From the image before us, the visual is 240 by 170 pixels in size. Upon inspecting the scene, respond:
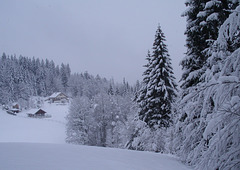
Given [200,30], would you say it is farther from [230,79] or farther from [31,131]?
[31,131]

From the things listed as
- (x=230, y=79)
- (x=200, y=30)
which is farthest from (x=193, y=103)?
(x=200, y=30)

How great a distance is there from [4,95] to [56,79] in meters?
27.9

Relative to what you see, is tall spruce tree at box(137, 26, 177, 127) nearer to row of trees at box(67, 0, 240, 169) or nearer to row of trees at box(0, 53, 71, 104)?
row of trees at box(67, 0, 240, 169)

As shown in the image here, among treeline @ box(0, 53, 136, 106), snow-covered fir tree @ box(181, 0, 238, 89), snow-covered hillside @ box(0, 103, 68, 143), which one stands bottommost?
snow-covered hillside @ box(0, 103, 68, 143)

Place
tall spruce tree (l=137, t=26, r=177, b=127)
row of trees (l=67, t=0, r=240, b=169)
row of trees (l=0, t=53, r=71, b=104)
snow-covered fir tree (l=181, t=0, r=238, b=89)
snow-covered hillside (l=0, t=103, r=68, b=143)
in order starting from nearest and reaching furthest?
1. row of trees (l=67, t=0, r=240, b=169)
2. snow-covered fir tree (l=181, t=0, r=238, b=89)
3. tall spruce tree (l=137, t=26, r=177, b=127)
4. snow-covered hillside (l=0, t=103, r=68, b=143)
5. row of trees (l=0, t=53, r=71, b=104)

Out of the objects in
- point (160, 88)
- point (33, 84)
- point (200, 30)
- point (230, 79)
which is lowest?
point (230, 79)

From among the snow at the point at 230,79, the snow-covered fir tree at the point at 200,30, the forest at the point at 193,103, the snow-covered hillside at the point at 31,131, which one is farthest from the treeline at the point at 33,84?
the snow at the point at 230,79

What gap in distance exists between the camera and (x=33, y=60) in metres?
89.1

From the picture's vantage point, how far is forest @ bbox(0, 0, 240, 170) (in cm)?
199

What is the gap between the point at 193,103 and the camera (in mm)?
3701

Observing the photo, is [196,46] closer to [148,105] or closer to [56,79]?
[148,105]

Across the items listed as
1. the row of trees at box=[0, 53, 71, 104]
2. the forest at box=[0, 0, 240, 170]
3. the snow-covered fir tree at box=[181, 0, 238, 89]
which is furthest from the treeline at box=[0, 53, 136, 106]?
the snow-covered fir tree at box=[181, 0, 238, 89]

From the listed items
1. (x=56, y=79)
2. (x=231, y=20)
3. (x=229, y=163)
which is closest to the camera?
(x=229, y=163)

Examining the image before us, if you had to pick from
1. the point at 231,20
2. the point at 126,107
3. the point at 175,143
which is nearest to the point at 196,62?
the point at 175,143
